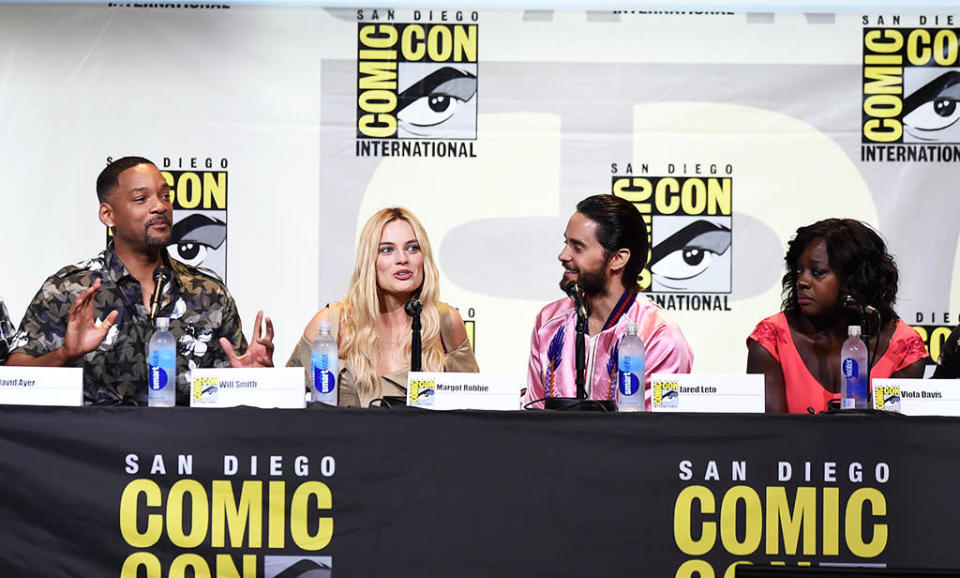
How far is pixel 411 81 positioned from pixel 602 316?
1.41 metres

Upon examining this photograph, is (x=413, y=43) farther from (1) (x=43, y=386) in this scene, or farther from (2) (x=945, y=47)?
(1) (x=43, y=386)

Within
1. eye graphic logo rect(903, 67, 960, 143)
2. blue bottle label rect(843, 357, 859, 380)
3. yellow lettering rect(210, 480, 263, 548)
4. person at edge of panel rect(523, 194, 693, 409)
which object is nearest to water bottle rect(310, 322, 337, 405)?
yellow lettering rect(210, 480, 263, 548)

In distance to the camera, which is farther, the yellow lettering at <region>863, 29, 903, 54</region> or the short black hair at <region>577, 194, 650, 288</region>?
the yellow lettering at <region>863, 29, 903, 54</region>

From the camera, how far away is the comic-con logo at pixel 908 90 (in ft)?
14.3

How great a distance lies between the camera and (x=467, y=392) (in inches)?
102

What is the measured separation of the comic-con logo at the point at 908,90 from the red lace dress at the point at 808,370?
110cm

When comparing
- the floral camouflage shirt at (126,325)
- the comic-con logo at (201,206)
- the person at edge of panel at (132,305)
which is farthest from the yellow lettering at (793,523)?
the comic-con logo at (201,206)

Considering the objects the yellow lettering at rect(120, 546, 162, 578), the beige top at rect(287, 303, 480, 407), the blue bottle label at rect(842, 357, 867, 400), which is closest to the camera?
the yellow lettering at rect(120, 546, 162, 578)

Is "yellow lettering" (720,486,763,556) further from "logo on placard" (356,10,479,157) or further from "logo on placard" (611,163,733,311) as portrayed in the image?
"logo on placard" (356,10,479,157)

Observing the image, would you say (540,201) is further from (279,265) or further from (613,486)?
(613,486)

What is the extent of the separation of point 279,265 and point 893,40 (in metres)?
2.73

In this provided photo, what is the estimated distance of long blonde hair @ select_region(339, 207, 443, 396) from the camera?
11.7ft

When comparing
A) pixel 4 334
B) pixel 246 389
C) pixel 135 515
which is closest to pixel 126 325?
pixel 4 334

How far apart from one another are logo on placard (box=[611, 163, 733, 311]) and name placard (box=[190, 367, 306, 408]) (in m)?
2.15
